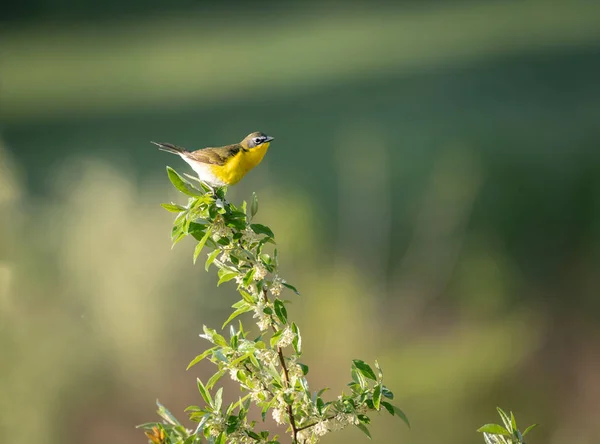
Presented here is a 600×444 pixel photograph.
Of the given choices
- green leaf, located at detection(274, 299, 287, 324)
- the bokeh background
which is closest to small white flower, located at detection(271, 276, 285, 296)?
green leaf, located at detection(274, 299, 287, 324)

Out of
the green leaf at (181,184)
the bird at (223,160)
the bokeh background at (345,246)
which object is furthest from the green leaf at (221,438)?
the bokeh background at (345,246)

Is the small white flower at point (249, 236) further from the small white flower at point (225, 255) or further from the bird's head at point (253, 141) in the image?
the bird's head at point (253, 141)

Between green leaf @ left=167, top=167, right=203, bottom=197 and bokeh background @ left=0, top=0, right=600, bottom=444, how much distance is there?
34.5 inches

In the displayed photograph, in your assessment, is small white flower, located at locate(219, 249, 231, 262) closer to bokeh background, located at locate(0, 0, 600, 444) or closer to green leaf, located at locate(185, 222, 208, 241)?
green leaf, located at locate(185, 222, 208, 241)

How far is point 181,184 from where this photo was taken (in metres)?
0.39

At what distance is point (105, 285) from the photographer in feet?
4.65

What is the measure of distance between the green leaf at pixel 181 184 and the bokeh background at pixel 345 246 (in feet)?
2.87

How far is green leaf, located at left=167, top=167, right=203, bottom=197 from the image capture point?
389 millimetres

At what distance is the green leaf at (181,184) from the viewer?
15.3 inches

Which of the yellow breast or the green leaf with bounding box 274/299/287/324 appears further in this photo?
the yellow breast

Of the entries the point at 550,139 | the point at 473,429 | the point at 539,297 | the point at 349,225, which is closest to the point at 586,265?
the point at 539,297

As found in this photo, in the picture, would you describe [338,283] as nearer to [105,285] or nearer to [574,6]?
[105,285]

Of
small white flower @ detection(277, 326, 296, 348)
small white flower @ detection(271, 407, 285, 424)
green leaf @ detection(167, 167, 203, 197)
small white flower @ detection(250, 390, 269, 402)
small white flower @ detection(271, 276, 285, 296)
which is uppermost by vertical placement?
green leaf @ detection(167, 167, 203, 197)

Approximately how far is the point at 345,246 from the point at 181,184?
1464mm
